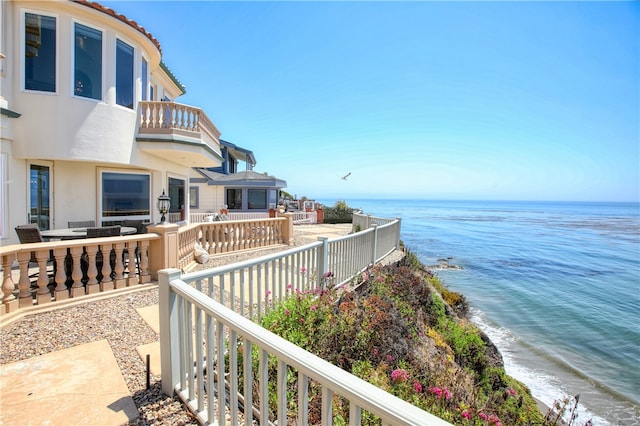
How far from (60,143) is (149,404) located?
7.02 meters

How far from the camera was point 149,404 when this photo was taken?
8.62 ft

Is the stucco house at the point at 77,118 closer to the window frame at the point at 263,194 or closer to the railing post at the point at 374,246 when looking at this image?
the railing post at the point at 374,246

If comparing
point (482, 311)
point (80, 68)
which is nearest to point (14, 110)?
point (80, 68)

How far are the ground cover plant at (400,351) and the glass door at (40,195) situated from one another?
7.06 metres

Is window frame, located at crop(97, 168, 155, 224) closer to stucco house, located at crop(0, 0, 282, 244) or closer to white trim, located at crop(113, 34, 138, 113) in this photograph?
stucco house, located at crop(0, 0, 282, 244)

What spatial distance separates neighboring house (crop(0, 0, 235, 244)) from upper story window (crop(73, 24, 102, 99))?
21 millimetres

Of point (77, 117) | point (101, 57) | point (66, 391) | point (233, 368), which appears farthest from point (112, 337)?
point (101, 57)

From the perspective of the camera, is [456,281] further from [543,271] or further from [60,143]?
[60,143]

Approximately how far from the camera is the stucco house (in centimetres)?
661

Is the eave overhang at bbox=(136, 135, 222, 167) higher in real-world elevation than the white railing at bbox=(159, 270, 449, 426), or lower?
higher

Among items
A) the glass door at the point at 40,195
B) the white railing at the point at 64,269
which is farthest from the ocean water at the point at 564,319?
the glass door at the point at 40,195

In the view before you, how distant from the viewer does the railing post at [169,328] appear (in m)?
2.60

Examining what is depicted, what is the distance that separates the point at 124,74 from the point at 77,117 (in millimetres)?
1774

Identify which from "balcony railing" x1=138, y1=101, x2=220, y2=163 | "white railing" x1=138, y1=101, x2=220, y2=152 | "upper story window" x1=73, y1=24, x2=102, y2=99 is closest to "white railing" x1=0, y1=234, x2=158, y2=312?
"balcony railing" x1=138, y1=101, x2=220, y2=163
